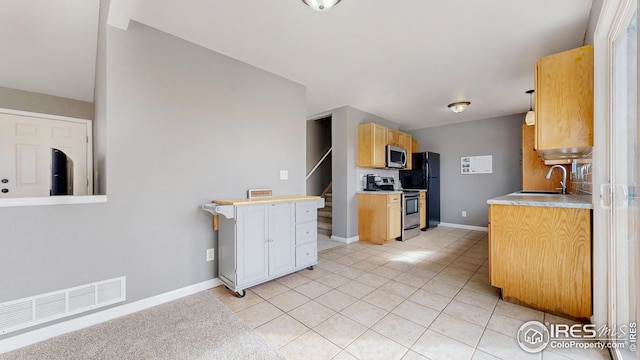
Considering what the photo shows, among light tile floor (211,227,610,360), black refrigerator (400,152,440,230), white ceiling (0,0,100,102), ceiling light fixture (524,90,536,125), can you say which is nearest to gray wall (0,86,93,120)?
white ceiling (0,0,100,102)

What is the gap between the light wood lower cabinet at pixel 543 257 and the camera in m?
1.75

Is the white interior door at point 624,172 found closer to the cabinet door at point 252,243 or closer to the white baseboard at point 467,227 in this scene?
the cabinet door at point 252,243

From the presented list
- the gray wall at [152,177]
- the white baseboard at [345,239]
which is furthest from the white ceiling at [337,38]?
the white baseboard at [345,239]

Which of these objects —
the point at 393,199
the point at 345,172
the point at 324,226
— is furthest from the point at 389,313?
the point at 324,226

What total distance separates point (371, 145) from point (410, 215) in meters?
1.51

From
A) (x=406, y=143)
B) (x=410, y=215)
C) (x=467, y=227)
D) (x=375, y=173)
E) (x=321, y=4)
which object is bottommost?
(x=467, y=227)

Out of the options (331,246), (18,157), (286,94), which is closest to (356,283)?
(331,246)

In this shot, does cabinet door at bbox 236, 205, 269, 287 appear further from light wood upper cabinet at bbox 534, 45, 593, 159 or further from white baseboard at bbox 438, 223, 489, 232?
white baseboard at bbox 438, 223, 489, 232

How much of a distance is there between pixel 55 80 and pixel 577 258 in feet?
18.2

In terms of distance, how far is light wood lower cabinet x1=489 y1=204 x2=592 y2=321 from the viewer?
1.75 metres

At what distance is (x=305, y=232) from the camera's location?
280 centimetres

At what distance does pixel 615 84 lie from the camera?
4.91 ft

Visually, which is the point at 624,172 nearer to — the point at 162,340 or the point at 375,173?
the point at 162,340

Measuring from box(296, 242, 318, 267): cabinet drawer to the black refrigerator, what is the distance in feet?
11.2
